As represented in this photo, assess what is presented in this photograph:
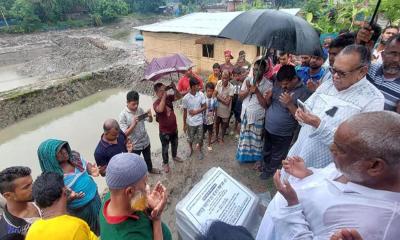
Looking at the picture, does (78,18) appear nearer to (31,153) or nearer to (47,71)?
(47,71)

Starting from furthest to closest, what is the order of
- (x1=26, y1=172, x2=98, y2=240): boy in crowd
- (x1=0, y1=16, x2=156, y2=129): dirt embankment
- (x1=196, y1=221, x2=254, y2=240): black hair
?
(x1=0, y1=16, x2=156, y2=129): dirt embankment → (x1=26, y1=172, x2=98, y2=240): boy in crowd → (x1=196, y1=221, x2=254, y2=240): black hair

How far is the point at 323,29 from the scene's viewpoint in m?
10.1

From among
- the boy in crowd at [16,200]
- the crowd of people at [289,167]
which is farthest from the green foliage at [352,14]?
the boy in crowd at [16,200]

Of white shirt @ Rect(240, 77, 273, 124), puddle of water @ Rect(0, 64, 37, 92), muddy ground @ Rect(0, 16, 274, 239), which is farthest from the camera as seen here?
puddle of water @ Rect(0, 64, 37, 92)

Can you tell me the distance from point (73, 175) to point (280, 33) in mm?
3015

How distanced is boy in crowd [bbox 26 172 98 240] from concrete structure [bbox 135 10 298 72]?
387 inches

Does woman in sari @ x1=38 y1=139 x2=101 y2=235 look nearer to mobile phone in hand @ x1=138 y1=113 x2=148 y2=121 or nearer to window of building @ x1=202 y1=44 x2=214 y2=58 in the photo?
mobile phone in hand @ x1=138 y1=113 x2=148 y2=121

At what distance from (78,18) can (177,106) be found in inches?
1352

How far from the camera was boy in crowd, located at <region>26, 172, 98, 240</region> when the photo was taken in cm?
166

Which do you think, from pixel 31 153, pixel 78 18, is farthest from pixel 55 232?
pixel 78 18

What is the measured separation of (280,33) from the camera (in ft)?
10.7

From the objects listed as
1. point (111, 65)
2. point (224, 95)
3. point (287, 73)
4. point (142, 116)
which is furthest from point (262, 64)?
point (111, 65)

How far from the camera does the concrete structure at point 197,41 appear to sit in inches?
457

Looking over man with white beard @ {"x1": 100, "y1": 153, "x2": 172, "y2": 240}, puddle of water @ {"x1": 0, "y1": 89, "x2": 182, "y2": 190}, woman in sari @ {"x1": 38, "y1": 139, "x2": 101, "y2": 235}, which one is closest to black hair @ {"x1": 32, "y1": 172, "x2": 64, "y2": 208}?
woman in sari @ {"x1": 38, "y1": 139, "x2": 101, "y2": 235}
